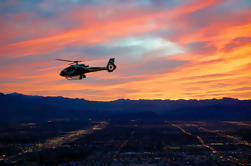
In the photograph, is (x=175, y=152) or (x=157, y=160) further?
(x=175, y=152)

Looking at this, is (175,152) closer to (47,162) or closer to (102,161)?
(102,161)

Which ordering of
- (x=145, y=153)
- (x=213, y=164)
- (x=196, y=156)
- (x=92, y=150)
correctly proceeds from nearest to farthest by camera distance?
(x=213, y=164)
(x=196, y=156)
(x=145, y=153)
(x=92, y=150)

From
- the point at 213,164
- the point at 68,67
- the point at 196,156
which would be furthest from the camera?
the point at 196,156

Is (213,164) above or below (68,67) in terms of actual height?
below

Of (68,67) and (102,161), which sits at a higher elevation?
(68,67)

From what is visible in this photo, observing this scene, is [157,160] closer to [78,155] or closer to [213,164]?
[213,164]

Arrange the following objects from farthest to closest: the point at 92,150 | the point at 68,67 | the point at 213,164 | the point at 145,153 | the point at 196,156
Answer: the point at 92,150
the point at 145,153
the point at 196,156
the point at 213,164
the point at 68,67

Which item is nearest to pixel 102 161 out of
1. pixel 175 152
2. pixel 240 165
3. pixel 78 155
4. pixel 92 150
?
pixel 78 155

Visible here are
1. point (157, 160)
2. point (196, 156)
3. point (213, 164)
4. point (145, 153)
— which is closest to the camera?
point (213, 164)

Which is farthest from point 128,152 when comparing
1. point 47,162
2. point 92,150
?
point 47,162
